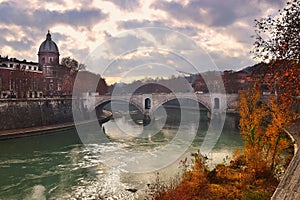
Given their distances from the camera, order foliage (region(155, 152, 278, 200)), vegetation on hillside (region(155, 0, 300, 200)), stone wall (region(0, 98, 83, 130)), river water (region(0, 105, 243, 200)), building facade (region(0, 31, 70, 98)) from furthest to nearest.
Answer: building facade (region(0, 31, 70, 98)) < stone wall (region(0, 98, 83, 130)) < river water (region(0, 105, 243, 200)) < foliage (region(155, 152, 278, 200)) < vegetation on hillside (region(155, 0, 300, 200))

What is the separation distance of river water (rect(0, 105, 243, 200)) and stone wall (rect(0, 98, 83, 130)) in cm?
256

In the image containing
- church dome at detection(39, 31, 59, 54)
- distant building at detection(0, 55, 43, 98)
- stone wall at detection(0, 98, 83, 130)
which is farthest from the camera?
church dome at detection(39, 31, 59, 54)

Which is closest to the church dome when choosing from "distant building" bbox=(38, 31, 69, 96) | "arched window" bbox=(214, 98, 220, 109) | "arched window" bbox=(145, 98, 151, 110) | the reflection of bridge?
"distant building" bbox=(38, 31, 69, 96)

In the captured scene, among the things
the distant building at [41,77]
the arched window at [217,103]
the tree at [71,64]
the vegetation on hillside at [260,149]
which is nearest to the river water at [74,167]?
the vegetation on hillside at [260,149]

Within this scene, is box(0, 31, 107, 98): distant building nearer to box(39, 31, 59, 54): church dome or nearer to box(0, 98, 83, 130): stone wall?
box(39, 31, 59, 54): church dome

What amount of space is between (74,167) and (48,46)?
96.7 ft

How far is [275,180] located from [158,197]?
3.25 metres

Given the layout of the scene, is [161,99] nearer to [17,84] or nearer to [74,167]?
[17,84]

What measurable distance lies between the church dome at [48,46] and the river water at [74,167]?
2075cm

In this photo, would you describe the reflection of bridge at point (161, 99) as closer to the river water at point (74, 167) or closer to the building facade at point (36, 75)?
the building facade at point (36, 75)

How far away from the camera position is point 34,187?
1014cm

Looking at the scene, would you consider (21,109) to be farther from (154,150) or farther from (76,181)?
(76,181)

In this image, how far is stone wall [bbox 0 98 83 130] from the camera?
20547 millimetres

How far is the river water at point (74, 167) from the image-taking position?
9547mm
